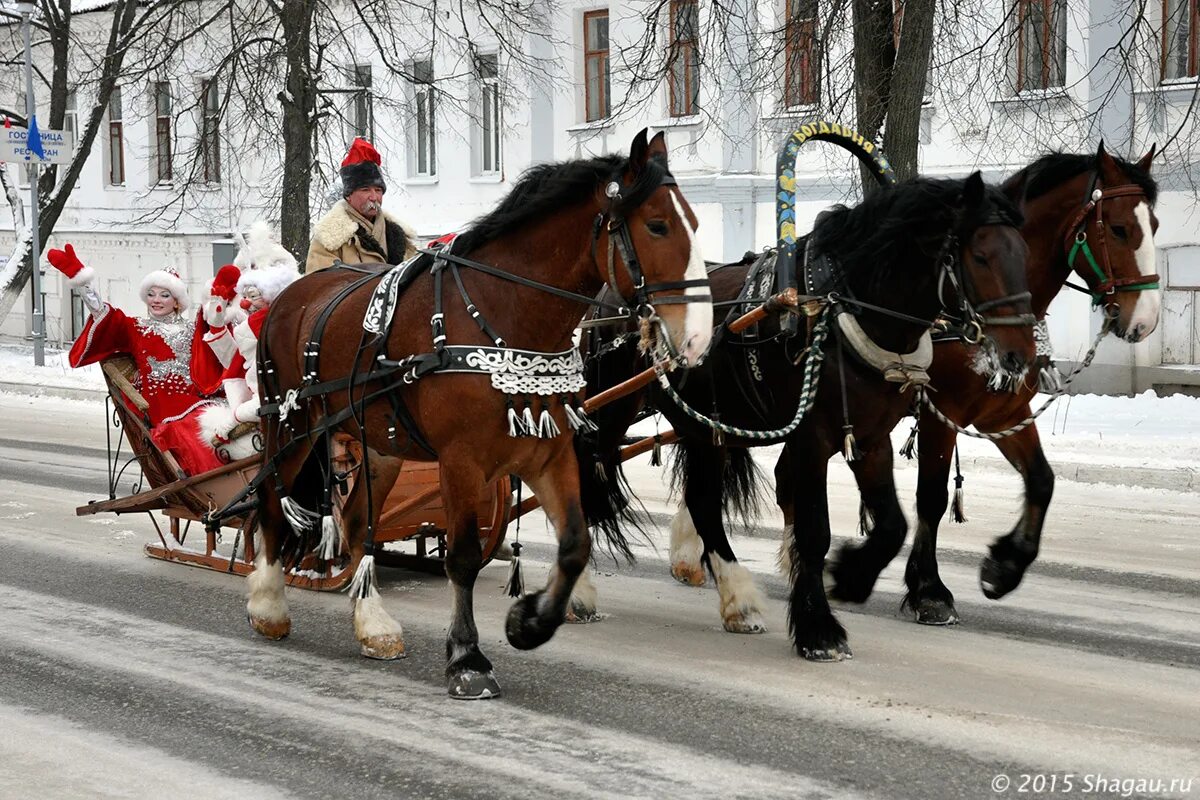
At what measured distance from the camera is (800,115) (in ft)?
52.3

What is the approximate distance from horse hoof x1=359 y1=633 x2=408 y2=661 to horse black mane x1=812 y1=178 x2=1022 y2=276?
2.41 metres

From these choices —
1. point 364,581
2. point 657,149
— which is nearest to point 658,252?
point 657,149

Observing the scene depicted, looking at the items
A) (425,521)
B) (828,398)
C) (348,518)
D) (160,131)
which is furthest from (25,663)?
(160,131)

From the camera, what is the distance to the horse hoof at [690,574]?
782 centimetres

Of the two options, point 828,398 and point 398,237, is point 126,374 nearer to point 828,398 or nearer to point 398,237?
point 398,237

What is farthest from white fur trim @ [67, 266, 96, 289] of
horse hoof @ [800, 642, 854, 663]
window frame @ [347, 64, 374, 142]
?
window frame @ [347, 64, 374, 142]

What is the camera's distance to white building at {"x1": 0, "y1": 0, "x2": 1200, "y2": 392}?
1497 cm

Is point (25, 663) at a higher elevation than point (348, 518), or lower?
lower

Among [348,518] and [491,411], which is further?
A: [348,518]

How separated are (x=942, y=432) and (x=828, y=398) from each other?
3.39 ft

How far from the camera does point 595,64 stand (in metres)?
21.5

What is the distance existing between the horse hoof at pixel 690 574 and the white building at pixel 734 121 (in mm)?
4279

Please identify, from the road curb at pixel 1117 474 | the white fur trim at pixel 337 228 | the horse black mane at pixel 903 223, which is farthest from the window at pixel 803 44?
the horse black mane at pixel 903 223

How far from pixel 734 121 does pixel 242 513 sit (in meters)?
13.3
